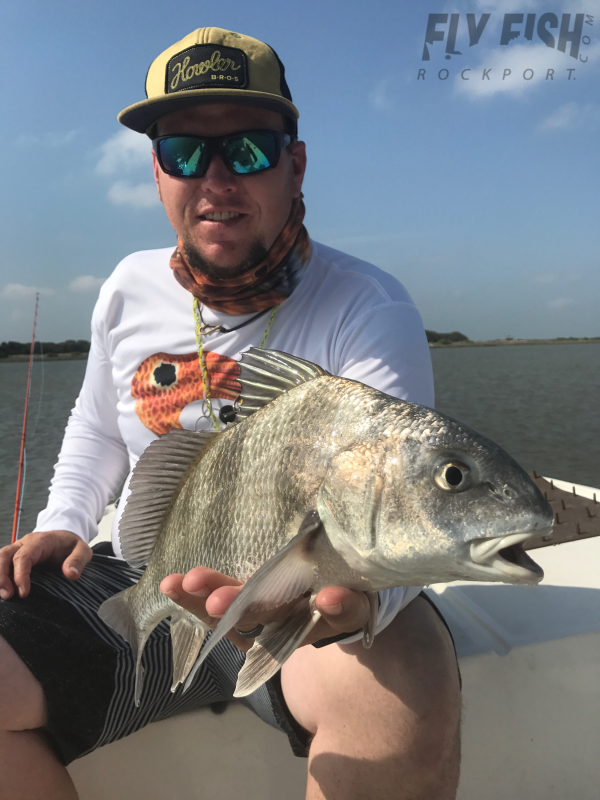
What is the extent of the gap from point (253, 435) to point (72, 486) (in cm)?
144

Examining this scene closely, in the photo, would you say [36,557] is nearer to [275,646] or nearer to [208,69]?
[275,646]

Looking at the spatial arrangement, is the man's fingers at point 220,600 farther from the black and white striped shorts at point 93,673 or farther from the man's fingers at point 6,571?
the man's fingers at point 6,571

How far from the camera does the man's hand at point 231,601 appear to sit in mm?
1085

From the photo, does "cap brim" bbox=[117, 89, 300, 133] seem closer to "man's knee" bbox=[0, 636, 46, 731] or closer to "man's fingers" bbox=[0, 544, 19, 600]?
"man's fingers" bbox=[0, 544, 19, 600]

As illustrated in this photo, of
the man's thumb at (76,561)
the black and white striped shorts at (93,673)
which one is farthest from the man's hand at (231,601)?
the man's thumb at (76,561)

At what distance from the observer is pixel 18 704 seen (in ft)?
5.10

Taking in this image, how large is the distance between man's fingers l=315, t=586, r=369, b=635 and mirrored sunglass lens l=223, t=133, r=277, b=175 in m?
1.43

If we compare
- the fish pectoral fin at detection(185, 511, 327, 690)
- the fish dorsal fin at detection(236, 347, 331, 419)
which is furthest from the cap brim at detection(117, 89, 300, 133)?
the fish pectoral fin at detection(185, 511, 327, 690)

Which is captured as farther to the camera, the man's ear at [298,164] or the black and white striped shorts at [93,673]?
the man's ear at [298,164]

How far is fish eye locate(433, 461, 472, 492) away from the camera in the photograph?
924 millimetres

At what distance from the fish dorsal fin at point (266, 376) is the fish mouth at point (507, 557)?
1.74 feet

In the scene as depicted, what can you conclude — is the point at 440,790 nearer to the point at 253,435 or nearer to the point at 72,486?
the point at 253,435

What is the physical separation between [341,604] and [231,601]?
0.22 metres

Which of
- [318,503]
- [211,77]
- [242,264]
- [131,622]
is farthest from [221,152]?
[131,622]
